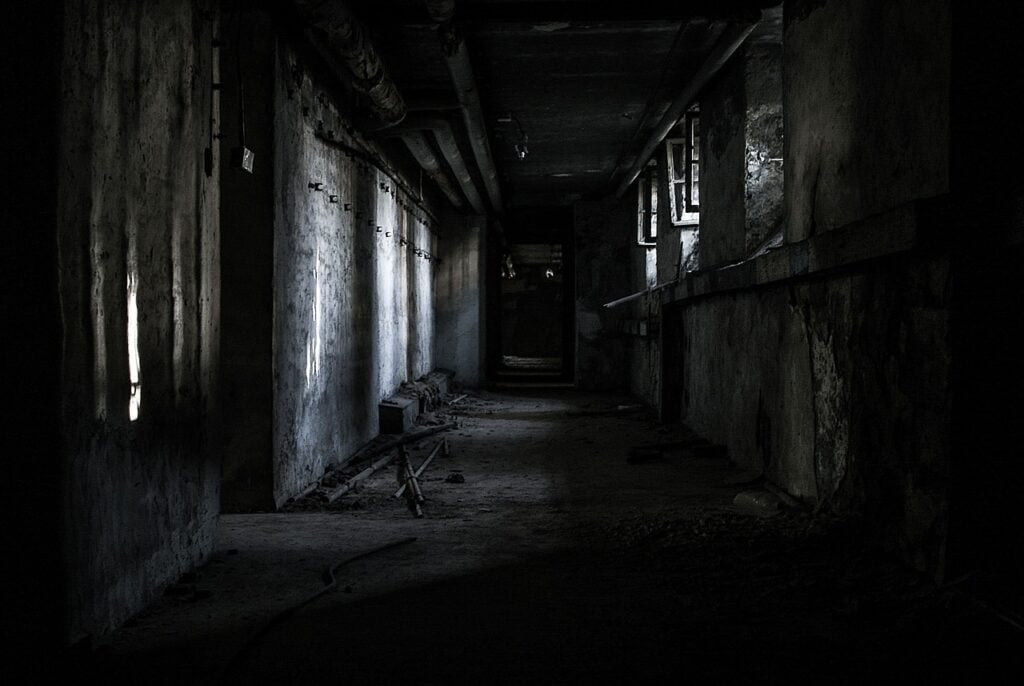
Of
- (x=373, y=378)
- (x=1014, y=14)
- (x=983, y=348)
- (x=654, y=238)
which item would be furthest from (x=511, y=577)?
(x=654, y=238)

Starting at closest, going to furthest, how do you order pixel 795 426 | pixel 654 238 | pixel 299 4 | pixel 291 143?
pixel 299 4 → pixel 795 426 → pixel 291 143 → pixel 654 238

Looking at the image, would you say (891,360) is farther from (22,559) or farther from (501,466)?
(501,466)

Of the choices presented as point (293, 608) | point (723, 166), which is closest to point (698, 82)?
point (723, 166)

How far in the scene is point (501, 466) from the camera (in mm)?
7363

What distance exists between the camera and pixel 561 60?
7.45m

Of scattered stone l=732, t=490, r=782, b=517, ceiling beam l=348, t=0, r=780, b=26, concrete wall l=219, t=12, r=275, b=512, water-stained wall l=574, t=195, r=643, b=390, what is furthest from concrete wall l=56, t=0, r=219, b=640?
water-stained wall l=574, t=195, r=643, b=390

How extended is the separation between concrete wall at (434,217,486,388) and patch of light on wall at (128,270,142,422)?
1237 cm

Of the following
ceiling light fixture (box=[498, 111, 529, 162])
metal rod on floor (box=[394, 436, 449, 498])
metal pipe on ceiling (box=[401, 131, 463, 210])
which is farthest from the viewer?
ceiling light fixture (box=[498, 111, 529, 162])

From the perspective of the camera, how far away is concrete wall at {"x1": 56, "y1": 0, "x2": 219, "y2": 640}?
2.80 meters

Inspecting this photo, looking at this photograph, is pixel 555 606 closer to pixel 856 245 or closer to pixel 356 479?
pixel 856 245

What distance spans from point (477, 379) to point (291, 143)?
10.3m

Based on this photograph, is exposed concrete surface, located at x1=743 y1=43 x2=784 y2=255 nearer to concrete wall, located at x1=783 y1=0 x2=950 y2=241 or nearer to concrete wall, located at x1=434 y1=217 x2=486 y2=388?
concrete wall, located at x1=783 y1=0 x2=950 y2=241

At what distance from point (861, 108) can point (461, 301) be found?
39.3 ft

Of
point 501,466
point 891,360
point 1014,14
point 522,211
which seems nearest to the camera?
point 1014,14
